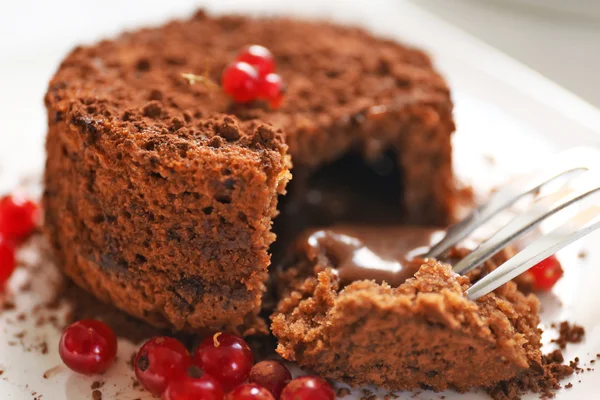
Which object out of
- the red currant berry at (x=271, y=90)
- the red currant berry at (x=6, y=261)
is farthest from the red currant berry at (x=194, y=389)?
the red currant berry at (x=271, y=90)

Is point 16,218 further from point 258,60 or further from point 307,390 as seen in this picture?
point 307,390

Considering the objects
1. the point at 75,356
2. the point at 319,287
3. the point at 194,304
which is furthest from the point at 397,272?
the point at 75,356

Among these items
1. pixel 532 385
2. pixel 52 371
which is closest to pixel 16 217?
pixel 52 371

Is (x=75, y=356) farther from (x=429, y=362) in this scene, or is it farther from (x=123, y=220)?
(x=429, y=362)

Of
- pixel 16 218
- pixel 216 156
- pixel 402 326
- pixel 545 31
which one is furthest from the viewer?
pixel 545 31

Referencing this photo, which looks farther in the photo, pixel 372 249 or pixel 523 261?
pixel 372 249

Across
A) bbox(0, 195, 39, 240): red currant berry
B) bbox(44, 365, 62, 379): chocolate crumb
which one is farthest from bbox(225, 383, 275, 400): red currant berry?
bbox(0, 195, 39, 240): red currant berry

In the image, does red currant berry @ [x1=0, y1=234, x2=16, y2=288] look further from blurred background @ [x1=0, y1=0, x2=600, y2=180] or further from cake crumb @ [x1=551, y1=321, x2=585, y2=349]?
cake crumb @ [x1=551, y1=321, x2=585, y2=349]
